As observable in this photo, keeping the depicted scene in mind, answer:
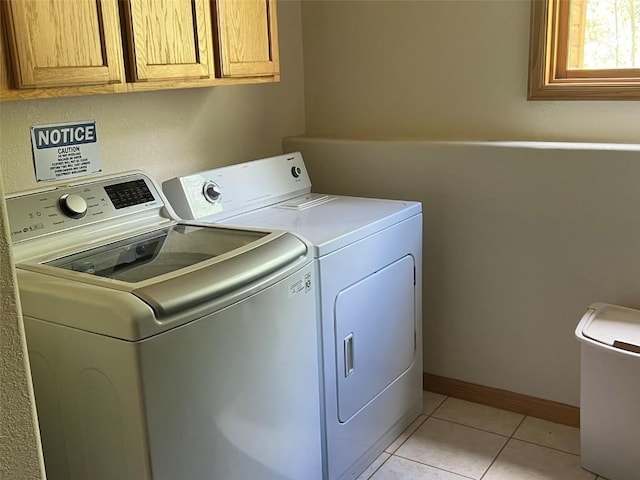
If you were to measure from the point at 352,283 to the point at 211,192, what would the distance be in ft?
1.94

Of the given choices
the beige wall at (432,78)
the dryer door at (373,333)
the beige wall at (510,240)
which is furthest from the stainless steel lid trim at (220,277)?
the beige wall at (432,78)

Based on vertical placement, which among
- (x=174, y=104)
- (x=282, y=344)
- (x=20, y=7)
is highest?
(x=20, y=7)

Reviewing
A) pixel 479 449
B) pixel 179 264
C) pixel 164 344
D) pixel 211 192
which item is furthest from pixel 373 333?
pixel 164 344

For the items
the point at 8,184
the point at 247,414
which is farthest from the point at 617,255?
the point at 8,184

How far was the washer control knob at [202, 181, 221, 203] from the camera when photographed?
7.78 ft

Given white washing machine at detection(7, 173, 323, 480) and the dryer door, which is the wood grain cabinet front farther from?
the dryer door

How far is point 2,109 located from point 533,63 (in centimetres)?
181

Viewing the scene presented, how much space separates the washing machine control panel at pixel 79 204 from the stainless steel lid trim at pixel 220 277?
56 centimetres

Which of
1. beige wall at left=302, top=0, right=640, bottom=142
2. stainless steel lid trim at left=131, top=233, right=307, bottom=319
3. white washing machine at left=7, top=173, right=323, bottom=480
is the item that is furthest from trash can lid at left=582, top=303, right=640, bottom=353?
stainless steel lid trim at left=131, top=233, right=307, bottom=319

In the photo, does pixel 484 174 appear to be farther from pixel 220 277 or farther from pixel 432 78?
pixel 220 277

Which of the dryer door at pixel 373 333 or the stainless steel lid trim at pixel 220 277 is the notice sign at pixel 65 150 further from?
the dryer door at pixel 373 333

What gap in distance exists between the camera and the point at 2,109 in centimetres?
196

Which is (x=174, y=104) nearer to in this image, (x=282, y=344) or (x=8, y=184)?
(x=8, y=184)

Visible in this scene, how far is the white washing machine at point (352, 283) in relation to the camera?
2191mm
